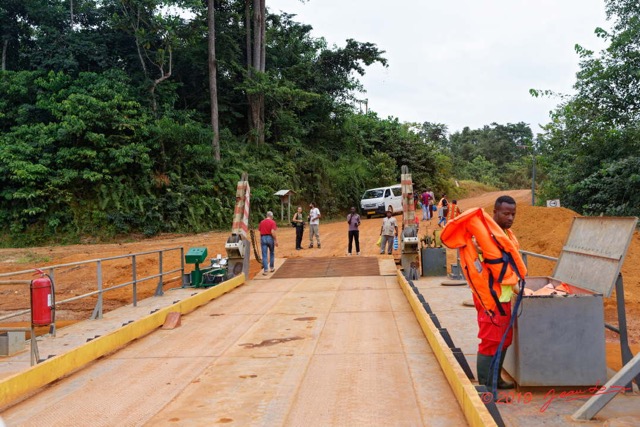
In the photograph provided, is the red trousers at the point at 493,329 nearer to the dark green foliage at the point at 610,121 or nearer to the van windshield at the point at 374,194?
→ the dark green foliage at the point at 610,121

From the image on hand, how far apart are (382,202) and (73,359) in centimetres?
2772

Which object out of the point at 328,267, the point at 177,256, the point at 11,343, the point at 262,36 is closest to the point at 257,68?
the point at 262,36

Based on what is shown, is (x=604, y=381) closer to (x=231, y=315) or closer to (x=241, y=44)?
(x=231, y=315)

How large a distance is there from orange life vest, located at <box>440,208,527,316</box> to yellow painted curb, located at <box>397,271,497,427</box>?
2.09 ft

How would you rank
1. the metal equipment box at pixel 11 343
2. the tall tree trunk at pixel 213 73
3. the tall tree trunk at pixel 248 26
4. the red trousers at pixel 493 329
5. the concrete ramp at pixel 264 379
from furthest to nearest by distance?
the tall tree trunk at pixel 248 26 < the tall tree trunk at pixel 213 73 < the metal equipment box at pixel 11 343 < the red trousers at pixel 493 329 < the concrete ramp at pixel 264 379

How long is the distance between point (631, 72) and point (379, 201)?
50.1ft

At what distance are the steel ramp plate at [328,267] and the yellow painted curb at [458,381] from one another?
7.27 metres

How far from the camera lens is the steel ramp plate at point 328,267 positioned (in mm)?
14516

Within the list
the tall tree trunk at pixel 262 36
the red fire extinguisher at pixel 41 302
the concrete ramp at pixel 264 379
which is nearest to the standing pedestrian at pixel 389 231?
the concrete ramp at pixel 264 379

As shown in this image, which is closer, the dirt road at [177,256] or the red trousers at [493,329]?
the red trousers at [493,329]

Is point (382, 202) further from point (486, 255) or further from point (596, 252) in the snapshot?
point (486, 255)

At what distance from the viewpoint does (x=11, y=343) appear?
27.1 feet

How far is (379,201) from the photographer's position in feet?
107

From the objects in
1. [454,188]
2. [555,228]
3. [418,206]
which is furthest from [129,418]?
[454,188]
